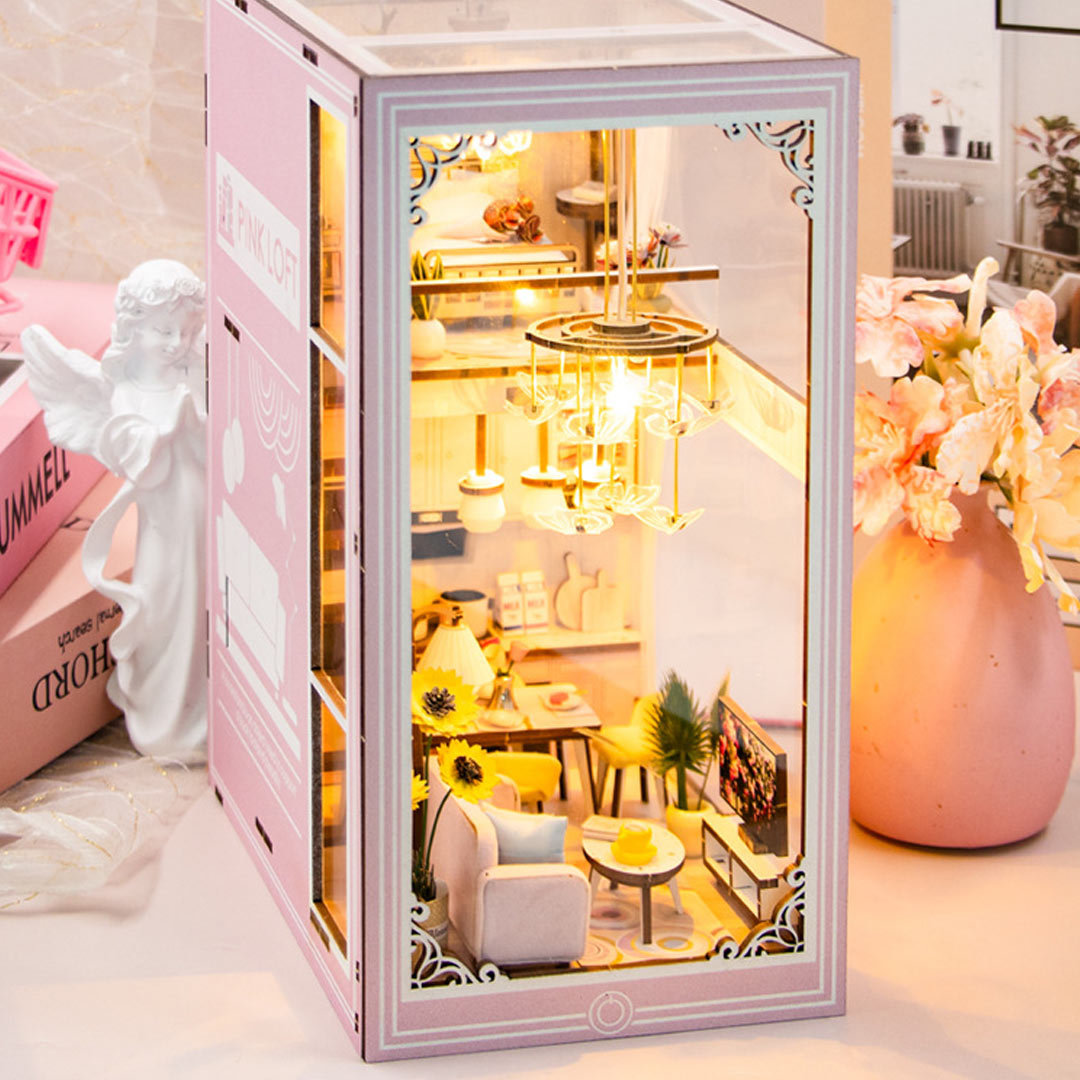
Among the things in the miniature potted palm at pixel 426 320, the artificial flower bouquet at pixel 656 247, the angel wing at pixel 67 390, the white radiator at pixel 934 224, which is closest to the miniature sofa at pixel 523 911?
the miniature potted palm at pixel 426 320

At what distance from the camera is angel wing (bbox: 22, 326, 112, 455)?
236cm

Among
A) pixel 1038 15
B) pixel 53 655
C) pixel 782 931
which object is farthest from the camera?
pixel 1038 15

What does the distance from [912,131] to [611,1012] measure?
132cm

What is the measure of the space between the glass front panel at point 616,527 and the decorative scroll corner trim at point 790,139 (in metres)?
0.03

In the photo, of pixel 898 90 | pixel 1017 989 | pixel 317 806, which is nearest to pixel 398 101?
pixel 317 806

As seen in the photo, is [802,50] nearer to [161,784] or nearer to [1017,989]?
[1017,989]

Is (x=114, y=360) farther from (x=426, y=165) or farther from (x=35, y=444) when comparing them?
(x=426, y=165)

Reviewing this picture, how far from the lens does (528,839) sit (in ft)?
6.20

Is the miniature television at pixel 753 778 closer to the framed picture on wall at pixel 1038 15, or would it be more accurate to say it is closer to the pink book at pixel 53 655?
the pink book at pixel 53 655

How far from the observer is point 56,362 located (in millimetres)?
2354

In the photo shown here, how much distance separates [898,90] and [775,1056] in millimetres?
1345

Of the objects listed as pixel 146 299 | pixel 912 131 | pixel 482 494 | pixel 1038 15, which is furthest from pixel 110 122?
pixel 482 494

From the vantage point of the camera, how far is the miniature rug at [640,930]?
186 cm

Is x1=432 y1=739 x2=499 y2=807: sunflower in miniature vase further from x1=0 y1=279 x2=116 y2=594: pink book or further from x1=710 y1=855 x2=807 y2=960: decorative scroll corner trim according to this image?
x1=0 y1=279 x2=116 y2=594: pink book
